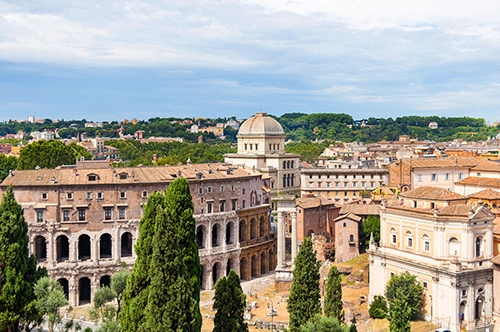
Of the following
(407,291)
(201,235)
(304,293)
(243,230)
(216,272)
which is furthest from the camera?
(243,230)

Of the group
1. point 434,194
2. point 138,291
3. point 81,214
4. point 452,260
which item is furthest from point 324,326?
point 81,214

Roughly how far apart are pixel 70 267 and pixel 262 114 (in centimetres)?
5620

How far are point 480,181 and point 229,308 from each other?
134ft

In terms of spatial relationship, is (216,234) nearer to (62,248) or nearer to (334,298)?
(62,248)

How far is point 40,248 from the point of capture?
70.0m

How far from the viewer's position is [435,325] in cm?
5291

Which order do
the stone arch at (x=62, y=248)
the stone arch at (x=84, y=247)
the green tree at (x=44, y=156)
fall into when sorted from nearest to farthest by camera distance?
1. the stone arch at (x=62, y=248)
2. the stone arch at (x=84, y=247)
3. the green tree at (x=44, y=156)

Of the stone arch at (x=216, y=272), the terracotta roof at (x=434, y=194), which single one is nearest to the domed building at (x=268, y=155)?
the stone arch at (x=216, y=272)

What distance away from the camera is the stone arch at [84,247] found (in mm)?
70875

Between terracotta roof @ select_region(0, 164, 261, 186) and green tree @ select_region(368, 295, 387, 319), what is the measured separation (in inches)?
1011

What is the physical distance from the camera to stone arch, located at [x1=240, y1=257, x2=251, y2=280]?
79250mm

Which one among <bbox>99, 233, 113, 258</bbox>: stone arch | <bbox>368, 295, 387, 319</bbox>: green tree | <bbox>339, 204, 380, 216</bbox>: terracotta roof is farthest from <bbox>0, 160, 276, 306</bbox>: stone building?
<bbox>368, 295, 387, 319</bbox>: green tree

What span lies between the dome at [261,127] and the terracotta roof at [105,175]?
120ft

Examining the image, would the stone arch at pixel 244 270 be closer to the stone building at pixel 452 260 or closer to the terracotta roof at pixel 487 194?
the stone building at pixel 452 260
